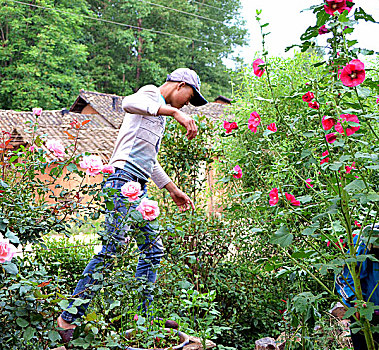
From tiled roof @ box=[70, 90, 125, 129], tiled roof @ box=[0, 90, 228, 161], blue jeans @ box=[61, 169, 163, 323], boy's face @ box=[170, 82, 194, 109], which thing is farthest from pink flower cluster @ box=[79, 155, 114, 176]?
tiled roof @ box=[70, 90, 125, 129]

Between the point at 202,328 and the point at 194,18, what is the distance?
93.0 ft

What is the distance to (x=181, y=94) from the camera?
2.90m

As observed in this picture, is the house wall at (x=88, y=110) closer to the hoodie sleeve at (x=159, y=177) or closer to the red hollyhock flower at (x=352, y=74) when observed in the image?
the hoodie sleeve at (x=159, y=177)

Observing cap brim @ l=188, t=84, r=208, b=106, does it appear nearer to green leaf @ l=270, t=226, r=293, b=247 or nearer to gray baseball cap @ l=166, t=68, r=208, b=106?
gray baseball cap @ l=166, t=68, r=208, b=106

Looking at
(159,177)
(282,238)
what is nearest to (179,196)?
(159,177)

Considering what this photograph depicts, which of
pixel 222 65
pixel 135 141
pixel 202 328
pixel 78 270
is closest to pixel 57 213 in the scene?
pixel 135 141

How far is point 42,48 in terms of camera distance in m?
22.5

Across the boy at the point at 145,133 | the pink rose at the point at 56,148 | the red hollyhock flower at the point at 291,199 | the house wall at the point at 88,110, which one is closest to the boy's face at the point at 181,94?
the boy at the point at 145,133

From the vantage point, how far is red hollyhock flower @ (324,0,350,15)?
5.24 feet

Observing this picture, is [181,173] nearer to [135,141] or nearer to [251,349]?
[135,141]

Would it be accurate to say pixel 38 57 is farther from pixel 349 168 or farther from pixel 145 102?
pixel 349 168

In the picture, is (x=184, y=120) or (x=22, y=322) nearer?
(x=22, y=322)

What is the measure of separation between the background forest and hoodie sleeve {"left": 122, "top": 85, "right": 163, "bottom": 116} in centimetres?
2049

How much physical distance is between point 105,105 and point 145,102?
1862cm
